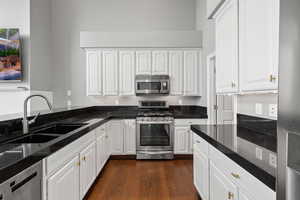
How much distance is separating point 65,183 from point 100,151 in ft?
4.83

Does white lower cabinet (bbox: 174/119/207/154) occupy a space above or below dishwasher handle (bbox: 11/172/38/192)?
below

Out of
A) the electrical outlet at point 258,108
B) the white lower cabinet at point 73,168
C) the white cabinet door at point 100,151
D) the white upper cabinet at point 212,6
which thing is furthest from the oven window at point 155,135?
the white upper cabinet at point 212,6

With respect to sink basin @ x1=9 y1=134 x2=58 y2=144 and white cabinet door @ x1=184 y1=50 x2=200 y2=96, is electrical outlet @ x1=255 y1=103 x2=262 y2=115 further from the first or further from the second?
white cabinet door @ x1=184 y1=50 x2=200 y2=96

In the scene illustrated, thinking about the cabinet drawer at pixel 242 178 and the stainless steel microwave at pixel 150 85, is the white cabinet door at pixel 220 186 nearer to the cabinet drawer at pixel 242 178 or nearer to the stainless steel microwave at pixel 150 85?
the cabinet drawer at pixel 242 178

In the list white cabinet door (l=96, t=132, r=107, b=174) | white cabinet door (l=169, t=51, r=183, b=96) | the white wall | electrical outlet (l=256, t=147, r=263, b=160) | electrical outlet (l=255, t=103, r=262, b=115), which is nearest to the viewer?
electrical outlet (l=256, t=147, r=263, b=160)

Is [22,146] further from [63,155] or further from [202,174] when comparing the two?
[202,174]

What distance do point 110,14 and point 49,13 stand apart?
1453mm

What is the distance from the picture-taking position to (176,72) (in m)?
4.59

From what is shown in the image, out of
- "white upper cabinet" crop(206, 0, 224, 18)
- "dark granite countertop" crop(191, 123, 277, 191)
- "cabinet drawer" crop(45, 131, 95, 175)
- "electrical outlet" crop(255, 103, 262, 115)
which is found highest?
"white upper cabinet" crop(206, 0, 224, 18)

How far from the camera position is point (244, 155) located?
1220 millimetres

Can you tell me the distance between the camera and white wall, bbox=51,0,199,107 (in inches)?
197

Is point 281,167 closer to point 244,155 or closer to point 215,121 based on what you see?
point 244,155

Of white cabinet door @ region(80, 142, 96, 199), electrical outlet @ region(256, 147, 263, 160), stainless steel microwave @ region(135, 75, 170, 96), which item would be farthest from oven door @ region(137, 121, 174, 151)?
electrical outlet @ region(256, 147, 263, 160)

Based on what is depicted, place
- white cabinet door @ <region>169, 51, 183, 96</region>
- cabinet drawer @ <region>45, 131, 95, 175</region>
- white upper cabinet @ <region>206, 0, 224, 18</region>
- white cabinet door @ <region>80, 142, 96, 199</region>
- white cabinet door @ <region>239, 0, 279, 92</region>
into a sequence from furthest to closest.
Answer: white cabinet door @ <region>169, 51, 183, 96</region> → white cabinet door @ <region>80, 142, 96, 199</region> → white upper cabinet @ <region>206, 0, 224, 18</region> → cabinet drawer @ <region>45, 131, 95, 175</region> → white cabinet door @ <region>239, 0, 279, 92</region>
